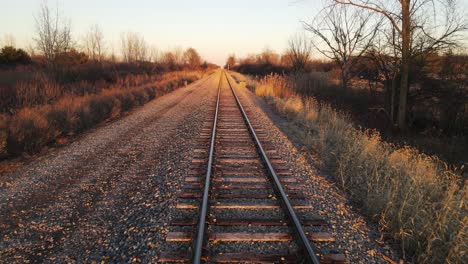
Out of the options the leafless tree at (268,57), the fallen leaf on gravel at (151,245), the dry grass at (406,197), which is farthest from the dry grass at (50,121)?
the leafless tree at (268,57)

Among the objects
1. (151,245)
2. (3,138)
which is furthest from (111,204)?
(3,138)

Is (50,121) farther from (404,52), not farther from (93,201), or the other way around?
Answer: (404,52)

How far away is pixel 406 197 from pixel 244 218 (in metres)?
2.34

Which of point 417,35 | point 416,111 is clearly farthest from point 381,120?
point 417,35

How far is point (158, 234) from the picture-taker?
3312 mm

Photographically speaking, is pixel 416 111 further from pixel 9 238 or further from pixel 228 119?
pixel 9 238

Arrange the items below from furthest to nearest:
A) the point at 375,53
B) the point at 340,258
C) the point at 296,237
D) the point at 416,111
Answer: the point at 416,111
the point at 375,53
the point at 296,237
the point at 340,258

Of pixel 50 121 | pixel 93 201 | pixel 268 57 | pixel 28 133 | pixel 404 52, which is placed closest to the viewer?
pixel 93 201

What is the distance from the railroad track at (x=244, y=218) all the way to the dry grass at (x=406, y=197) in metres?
0.96

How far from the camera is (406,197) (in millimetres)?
3689

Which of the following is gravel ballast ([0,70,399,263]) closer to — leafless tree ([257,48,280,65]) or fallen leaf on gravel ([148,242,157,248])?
fallen leaf on gravel ([148,242,157,248])

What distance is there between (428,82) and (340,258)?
1256 centimetres

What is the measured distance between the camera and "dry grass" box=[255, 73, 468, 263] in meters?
3.07

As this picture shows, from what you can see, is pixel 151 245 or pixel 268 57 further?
pixel 268 57
